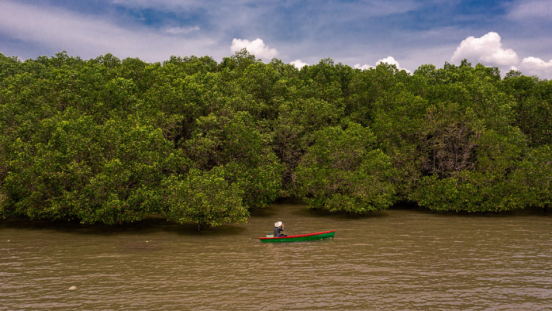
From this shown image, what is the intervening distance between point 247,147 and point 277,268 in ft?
55.6

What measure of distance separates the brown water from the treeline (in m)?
2.71

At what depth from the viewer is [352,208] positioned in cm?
3412

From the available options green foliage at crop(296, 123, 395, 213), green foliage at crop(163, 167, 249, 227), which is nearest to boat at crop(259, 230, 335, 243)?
green foliage at crop(163, 167, 249, 227)

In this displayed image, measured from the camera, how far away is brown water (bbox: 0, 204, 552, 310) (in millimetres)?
15575

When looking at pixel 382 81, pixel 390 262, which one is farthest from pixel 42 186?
pixel 382 81

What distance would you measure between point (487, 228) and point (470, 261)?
1064 cm

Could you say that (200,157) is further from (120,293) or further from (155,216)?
(120,293)

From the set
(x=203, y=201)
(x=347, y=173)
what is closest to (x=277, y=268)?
(x=203, y=201)

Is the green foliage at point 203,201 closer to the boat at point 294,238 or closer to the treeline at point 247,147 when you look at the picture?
the treeline at point 247,147

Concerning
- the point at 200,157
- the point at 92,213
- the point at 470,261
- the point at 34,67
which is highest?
the point at 34,67

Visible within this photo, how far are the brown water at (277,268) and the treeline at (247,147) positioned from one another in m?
2.71

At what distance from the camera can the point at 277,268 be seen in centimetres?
2008

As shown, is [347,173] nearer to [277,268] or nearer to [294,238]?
[294,238]

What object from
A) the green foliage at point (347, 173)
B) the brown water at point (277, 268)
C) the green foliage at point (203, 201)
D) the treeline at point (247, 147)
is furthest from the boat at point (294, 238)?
the green foliage at point (347, 173)
